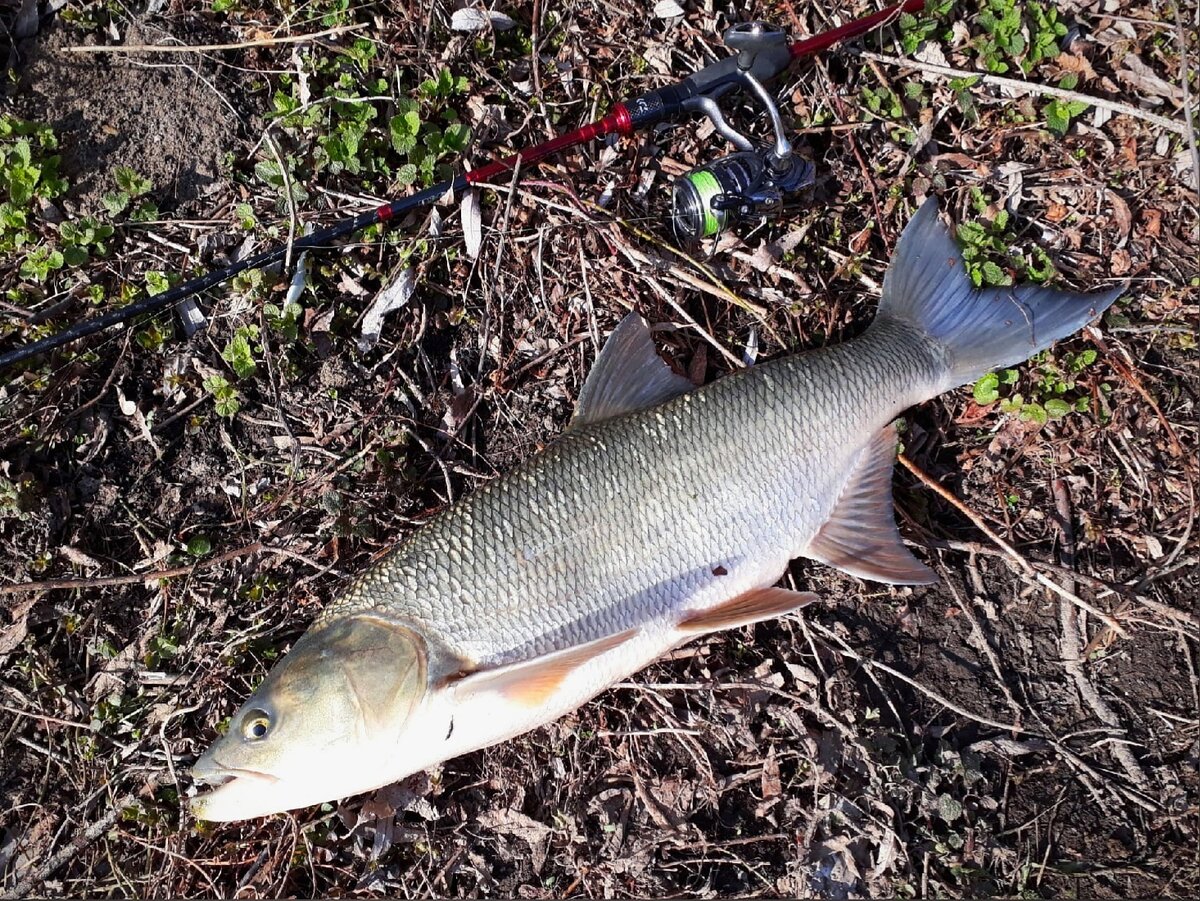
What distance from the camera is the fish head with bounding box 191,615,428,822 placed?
7.79 ft

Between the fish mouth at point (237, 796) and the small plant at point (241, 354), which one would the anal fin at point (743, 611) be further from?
the small plant at point (241, 354)

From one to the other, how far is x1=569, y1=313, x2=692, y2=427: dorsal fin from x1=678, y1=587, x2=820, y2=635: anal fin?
773mm

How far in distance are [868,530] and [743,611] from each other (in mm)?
617

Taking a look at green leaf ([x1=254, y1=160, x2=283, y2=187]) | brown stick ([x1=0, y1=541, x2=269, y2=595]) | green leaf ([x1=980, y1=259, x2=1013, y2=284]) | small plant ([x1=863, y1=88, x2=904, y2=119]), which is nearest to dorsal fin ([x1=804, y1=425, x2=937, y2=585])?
green leaf ([x1=980, y1=259, x2=1013, y2=284])

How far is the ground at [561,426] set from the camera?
9.68 ft

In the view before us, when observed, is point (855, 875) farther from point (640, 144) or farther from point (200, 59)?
point (200, 59)

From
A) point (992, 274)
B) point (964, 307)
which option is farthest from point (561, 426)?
point (992, 274)

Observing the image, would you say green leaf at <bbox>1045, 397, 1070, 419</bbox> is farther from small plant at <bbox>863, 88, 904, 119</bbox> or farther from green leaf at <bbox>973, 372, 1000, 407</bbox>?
small plant at <bbox>863, 88, 904, 119</bbox>

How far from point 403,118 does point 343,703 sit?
2.25 m

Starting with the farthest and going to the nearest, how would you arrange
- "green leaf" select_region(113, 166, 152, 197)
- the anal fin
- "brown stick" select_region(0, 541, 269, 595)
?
1. "green leaf" select_region(113, 166, 152, 197)
2. "brown stick" select_region(0, 541, 269, 595)
3. the anal fin

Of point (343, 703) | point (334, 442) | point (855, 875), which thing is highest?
point (334, 442)

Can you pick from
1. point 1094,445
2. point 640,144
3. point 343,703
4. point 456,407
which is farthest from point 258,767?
point 1094,445

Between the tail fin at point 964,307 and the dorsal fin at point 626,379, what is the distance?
0.95m

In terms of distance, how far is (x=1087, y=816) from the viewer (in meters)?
3.00
